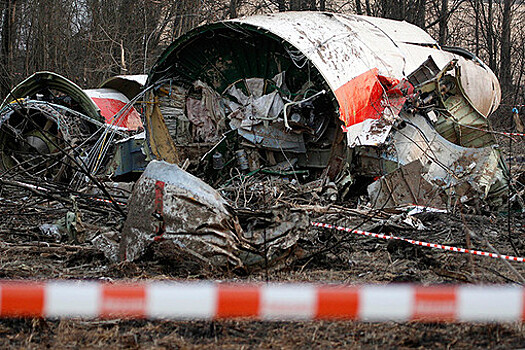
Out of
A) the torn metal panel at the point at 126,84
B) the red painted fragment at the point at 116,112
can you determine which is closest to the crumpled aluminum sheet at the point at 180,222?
the red painted fragment at the point at 116,112

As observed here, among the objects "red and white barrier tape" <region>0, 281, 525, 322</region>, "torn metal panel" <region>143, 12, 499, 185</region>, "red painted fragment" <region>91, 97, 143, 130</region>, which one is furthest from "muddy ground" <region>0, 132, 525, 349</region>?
"red painted fragment" <region>91, 97, 143, 130</region>

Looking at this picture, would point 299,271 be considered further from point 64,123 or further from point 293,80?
point 64,123

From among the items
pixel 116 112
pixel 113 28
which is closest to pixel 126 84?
pixel 116 112

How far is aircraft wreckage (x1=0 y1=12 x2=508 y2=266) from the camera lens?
798 centimetres

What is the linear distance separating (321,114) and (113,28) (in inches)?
532

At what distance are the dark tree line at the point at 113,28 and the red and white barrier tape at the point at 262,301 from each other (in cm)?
1645

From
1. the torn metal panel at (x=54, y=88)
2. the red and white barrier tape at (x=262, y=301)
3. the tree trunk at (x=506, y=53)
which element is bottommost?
the red and white barrier tape at (x=262, y=301)

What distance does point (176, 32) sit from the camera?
19562 millimetres

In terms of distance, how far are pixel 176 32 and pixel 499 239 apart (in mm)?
15136

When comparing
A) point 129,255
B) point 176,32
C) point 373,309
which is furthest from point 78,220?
point 176,32

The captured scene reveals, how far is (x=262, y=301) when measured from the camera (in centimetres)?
288

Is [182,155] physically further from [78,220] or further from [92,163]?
[78,220]

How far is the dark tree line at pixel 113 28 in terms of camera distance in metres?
19.3

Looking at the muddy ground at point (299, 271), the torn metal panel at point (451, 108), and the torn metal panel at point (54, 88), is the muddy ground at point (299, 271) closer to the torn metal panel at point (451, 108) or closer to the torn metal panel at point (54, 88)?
the torn metal panel at point (451, 108)
